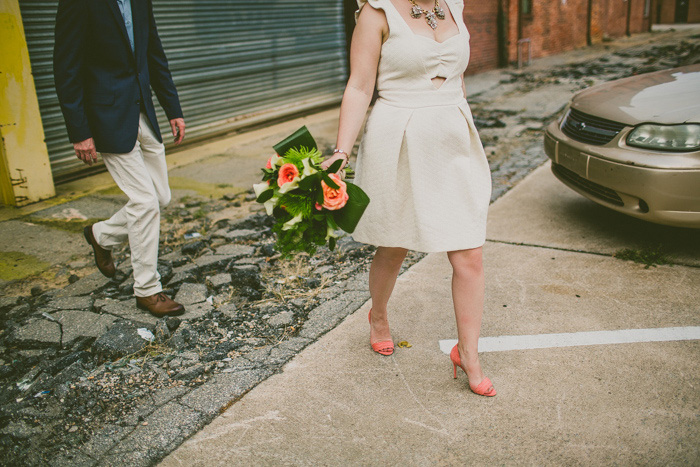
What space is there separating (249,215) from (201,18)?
3836 mm

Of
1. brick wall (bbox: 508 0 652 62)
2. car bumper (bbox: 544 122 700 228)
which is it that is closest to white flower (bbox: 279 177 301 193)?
car bumper (bbox: 544 122 700 228)

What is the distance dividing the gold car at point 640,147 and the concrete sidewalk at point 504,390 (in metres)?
0.48

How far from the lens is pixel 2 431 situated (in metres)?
2.51

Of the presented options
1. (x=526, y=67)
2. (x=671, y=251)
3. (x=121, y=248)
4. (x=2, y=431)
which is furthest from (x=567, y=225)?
(x=526, y=67)

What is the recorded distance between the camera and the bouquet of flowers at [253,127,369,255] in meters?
2.15

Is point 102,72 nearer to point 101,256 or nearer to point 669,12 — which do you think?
point 101,256

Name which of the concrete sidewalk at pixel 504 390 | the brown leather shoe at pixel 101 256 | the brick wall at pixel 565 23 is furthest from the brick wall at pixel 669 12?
the brown leather shoe at pixel 101 256

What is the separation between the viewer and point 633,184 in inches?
150

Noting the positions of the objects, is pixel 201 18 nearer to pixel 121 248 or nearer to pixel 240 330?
pixel 121 248

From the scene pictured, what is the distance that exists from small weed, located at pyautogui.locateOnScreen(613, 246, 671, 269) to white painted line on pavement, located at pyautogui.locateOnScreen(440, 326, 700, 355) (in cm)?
89

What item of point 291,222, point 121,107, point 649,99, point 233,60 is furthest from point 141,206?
point 233,60

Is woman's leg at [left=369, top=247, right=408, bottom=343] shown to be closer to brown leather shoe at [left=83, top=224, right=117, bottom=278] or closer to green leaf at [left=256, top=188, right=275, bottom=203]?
green leaf at [left=256, top=188, right=275, bottom=203]

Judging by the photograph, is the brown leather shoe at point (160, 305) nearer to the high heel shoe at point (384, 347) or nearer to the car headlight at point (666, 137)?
the high heel shoe at point (384, 347)

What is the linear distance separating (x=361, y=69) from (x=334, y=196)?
65cm
